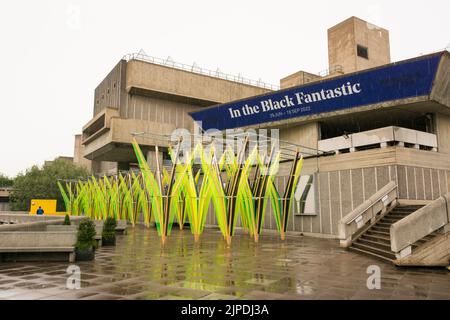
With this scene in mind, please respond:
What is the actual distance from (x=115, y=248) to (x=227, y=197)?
222 inches

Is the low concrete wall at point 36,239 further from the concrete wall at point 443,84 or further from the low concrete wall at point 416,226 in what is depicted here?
the concrete wall at point 443,84

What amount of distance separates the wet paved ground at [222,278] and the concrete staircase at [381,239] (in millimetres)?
548

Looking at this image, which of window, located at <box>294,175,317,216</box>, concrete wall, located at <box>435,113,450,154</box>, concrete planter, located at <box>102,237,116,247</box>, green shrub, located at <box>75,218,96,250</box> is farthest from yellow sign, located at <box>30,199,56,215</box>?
concrete wall, located at <box>435,113,450,154</box>

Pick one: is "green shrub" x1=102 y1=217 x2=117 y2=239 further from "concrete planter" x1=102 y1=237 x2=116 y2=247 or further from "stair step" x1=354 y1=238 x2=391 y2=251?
A: "stair step" x1=354 y1=238 x2=391 y2=251

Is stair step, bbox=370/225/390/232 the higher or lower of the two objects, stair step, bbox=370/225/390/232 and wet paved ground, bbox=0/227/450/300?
the higher

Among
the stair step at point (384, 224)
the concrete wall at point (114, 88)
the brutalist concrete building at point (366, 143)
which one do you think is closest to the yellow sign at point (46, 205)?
the concrete wall at point (114, 88)

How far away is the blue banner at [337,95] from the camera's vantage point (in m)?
18.8

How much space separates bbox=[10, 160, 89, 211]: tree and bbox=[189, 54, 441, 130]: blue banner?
2802 centimetres

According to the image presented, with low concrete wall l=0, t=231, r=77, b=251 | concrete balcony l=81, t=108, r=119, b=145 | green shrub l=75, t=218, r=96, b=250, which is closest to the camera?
low concrete wall l=0, t=231, r=77, b=251

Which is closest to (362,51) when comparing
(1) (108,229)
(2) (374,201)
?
(2) (374,201)

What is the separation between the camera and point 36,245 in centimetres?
1102

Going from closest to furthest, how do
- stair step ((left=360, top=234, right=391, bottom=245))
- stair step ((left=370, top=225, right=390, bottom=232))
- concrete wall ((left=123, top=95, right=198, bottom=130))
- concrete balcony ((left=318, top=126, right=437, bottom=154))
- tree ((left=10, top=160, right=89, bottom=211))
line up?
stair step ((left=360, top=234, right=391, bottom=245)) < stair step ((left=370, top=225, right=390, bottom=232)) < concrete balcony ((left=318, top=126, right=437, bottom=154)) < concrete wall ((left=123, top=95, right=198, bottom=130)) < tree ((left=10, top=160, right=89, bottom=211))

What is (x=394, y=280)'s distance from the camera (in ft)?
28.2

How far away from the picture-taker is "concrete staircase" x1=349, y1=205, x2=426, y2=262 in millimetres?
11891
